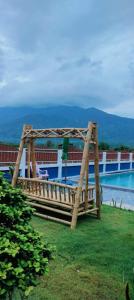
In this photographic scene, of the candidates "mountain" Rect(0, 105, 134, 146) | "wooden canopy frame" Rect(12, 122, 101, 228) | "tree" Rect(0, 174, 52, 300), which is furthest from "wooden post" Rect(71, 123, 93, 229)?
"mountain" Rect(0, 105, 134, 146)

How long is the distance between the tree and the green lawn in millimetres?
1344

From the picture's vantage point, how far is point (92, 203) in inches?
274

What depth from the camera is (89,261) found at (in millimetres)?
4258

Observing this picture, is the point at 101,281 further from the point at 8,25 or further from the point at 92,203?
the point at 8,25

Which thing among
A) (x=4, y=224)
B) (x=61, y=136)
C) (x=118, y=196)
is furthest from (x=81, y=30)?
(x=4, y=224)

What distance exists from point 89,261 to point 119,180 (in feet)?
45.3

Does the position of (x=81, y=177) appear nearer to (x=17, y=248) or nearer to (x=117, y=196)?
(x=17, y=248)

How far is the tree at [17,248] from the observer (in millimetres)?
1789

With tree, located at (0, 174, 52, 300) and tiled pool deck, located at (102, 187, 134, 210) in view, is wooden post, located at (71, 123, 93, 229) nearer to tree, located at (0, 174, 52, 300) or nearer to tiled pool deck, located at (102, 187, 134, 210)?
tiled pool deck, located at (102, 187, 134, 210)

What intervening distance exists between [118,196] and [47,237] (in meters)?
5.81

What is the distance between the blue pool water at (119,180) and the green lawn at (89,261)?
10.0 metres

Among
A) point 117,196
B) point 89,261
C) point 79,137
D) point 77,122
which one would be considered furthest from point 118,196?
point 77,122

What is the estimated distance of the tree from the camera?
1789 mm

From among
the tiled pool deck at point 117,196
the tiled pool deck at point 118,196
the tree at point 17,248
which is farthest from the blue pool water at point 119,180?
the tree at point 17,248
